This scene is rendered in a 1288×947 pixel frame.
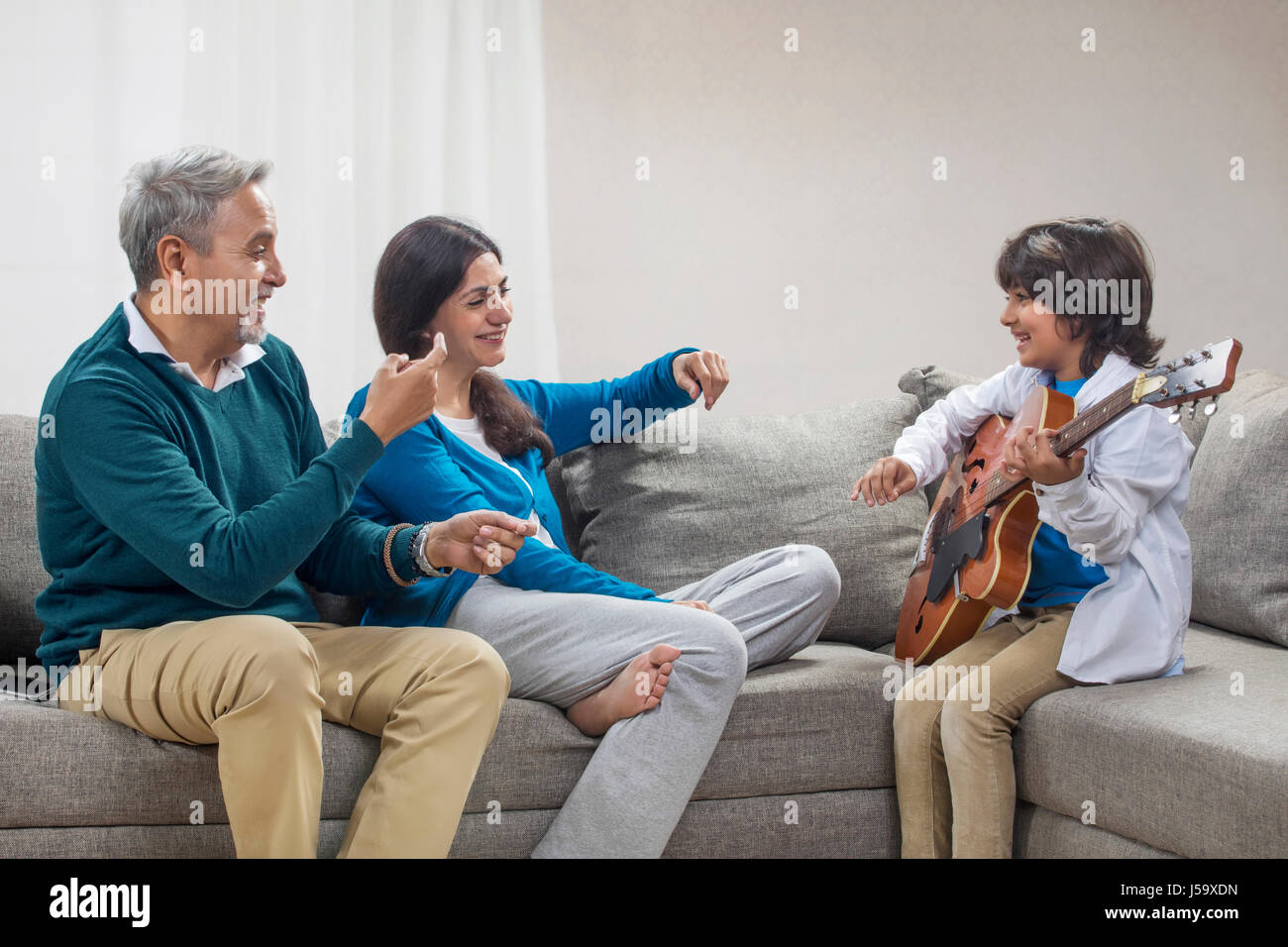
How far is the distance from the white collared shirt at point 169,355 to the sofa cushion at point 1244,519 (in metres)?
1.62

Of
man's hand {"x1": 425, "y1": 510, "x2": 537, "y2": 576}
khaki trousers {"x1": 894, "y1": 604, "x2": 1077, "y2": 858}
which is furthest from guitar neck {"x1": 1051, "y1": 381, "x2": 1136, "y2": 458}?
man's hand {"x1": 425, "y1": 510, "x2": 537, "y2": 576}

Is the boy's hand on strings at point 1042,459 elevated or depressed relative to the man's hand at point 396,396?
depressed

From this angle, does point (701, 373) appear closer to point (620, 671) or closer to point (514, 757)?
point (620, 671)

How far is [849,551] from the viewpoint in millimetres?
2205

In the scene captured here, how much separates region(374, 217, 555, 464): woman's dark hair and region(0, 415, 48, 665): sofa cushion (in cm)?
62

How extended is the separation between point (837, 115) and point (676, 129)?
40cm

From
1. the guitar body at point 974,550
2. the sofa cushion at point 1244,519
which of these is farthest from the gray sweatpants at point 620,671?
the sofa cushion at point 1244,519

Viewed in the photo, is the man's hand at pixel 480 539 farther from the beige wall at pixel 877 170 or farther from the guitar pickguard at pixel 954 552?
the beige wall at pixel 877 170

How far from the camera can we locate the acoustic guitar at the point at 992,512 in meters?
1.48

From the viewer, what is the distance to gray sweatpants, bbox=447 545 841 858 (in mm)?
1574

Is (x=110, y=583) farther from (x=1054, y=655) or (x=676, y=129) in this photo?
(x=676, y=129)

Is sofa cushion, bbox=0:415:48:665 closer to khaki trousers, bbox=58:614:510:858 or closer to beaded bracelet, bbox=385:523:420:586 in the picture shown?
khaki trousers, bbox=58:614:510:858

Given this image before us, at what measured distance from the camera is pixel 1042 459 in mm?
1584
